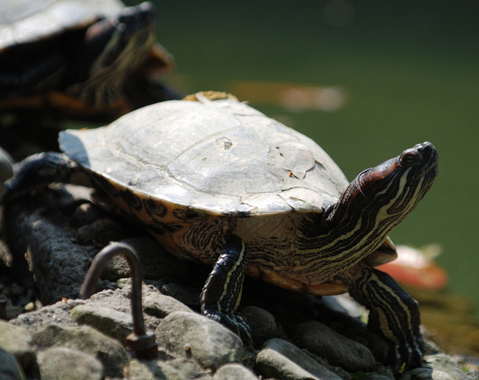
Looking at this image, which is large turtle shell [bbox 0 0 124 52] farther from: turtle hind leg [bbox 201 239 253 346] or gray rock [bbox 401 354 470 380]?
gray rock [bbox 401 354 470 380]

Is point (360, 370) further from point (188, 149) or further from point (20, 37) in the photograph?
point (20, 37)

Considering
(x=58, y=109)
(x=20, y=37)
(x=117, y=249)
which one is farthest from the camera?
(x=58, y=109)

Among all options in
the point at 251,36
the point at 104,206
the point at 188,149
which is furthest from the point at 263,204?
the point at 251,36

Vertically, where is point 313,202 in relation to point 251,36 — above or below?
below

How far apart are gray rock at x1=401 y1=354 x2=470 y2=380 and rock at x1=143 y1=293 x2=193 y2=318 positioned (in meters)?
1.11

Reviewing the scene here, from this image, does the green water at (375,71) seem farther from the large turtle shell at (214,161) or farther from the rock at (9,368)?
the rock at (9,368)

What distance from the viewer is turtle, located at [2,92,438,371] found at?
2195 mm

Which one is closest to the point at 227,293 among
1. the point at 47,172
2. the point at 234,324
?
the point at 234,324

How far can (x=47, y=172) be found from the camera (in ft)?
9.80

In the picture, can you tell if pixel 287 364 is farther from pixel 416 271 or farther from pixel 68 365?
pixel 416 271

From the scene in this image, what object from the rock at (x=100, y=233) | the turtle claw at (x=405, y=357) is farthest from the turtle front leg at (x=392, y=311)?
the rock at (x=100, y=233)

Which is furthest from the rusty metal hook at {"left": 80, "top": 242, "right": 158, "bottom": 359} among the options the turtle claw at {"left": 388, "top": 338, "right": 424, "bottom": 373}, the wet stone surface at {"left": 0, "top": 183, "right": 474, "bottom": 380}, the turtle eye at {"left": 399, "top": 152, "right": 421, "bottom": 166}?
the turtle claw at {"left": 388, "top": 338, "right": 424, "bottom": 373}

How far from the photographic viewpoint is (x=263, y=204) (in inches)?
88.0

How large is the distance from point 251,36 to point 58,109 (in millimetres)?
9129
